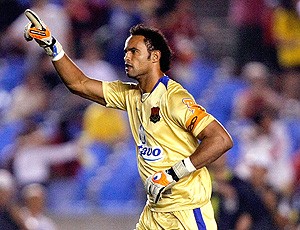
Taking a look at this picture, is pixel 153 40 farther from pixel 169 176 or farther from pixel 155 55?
pixel 169 176

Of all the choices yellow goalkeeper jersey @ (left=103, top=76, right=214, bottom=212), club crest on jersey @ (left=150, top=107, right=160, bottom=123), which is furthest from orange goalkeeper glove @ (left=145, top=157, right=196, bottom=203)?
club crest on jersey @ (left=150, top=107, right=160, bottom=123)

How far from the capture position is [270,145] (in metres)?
9.74

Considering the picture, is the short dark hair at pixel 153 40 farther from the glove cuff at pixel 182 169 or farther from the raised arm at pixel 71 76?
the glove cuff at pixel 182 169

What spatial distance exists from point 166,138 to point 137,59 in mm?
549

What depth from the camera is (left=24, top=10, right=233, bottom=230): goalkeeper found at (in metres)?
5.21

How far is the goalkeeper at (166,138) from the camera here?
521 cm

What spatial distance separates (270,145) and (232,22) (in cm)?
180

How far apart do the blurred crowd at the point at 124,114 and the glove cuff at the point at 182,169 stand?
3.06m

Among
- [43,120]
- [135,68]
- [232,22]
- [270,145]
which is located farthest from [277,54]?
[135,68]

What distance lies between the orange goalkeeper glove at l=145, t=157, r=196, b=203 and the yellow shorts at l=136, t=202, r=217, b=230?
291 mm

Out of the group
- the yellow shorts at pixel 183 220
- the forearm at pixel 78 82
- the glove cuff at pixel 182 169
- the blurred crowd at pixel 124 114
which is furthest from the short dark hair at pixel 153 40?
the blurred crowd at pixel 124 114

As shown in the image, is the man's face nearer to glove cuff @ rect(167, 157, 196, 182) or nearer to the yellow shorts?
glove cuff @ rect(167, 157, 196, 182)

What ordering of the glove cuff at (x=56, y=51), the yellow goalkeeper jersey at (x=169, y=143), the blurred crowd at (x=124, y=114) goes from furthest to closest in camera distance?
1. the blurred crowd at (x=124, y=114)
2. the glove cuff at (x=56, y=51)
3. the yellow goalkeeper jersey at (x=169, y=143)

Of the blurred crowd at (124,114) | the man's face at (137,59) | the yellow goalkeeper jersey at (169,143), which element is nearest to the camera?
the yellow goalkeeper jersey at (169,143)
